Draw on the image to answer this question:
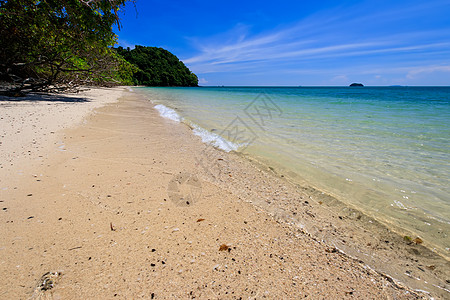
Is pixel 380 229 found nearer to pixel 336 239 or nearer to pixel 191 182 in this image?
pixel 336 239

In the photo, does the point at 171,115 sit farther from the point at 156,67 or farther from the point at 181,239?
the point at 156,67

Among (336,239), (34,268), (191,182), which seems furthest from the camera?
(191,182)

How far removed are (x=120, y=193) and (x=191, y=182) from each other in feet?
2.98

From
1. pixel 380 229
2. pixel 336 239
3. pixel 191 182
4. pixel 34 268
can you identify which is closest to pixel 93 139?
pixel 191 182

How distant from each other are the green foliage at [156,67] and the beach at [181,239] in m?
84.2

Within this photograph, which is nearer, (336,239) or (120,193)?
(336,239)

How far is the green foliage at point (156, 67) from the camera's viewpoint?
3189 inches

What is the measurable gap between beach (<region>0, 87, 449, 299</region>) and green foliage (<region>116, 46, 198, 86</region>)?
276 feet

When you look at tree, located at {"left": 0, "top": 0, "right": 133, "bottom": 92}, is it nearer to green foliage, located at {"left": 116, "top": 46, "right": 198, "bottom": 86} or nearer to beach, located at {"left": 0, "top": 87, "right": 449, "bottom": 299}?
beach, located at {"left": 0, "top": 87, "right": 449, "bottom": 299}

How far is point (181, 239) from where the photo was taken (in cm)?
174

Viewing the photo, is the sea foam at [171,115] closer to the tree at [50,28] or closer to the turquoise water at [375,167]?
the turquoise water at [375,167]

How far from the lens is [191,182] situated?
2.84m

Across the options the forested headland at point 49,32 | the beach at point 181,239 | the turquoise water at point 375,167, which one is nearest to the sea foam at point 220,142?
the turquoise water at point 375,167

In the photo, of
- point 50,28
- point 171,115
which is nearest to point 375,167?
point 171,115
